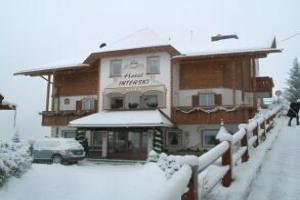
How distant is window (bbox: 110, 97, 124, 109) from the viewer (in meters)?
30.3

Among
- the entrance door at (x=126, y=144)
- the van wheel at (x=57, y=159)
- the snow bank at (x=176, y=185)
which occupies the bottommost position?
the van wheel at (x=57, y=159)

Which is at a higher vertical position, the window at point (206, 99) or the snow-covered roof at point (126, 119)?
the window at point (206, 99)

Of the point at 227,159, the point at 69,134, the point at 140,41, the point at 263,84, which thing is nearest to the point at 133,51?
the point at 140,41

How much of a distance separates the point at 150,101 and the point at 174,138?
3.37 meters

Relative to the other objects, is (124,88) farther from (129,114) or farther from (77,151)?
(77,151)

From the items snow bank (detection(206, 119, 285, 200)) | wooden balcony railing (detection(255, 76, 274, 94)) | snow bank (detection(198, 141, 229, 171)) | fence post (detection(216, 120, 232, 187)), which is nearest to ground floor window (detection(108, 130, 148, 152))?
wooden balcony railing (detection(255, 76, 274, 94))

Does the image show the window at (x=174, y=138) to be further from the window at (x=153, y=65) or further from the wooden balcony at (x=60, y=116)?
the wooden balcony at (x=60, y=116)

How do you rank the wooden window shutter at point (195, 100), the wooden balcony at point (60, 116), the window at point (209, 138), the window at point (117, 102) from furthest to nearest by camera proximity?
the window at point (117, 102), the wooden balcony at point (60, 116), the wooden window shutter at point (195, 100), the window at point (209, 138)

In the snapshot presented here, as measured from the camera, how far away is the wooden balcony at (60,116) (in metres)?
30.0

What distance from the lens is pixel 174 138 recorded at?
92.4 feet

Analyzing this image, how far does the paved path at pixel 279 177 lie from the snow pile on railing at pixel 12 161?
8010 millimetres

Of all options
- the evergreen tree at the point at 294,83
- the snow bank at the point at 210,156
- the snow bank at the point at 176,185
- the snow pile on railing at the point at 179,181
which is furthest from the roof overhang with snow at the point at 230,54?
the evergreen tree at the point at 294,83

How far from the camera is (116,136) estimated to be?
2944 cm

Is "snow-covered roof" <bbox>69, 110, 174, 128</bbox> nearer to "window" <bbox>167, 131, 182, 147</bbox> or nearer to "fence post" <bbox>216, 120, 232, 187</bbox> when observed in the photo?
"window" <bbox>167, 131, 182, 147</bbox>
